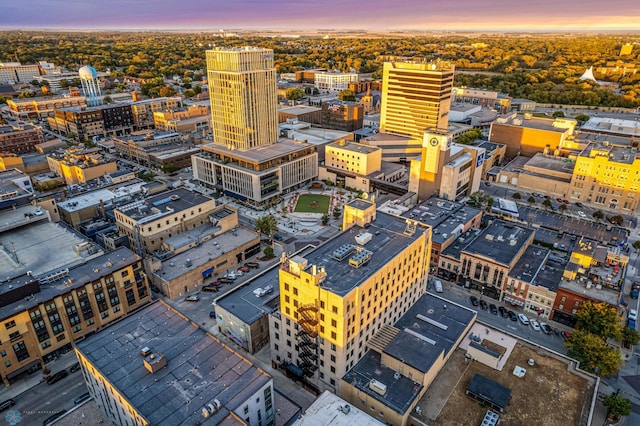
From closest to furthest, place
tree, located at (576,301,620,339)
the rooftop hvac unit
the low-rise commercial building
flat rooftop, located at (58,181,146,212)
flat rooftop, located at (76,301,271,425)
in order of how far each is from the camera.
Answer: flat rooftop, located at (76,301,271,425) < the low-rise commercial building < the rooftop hvac unit < tree, located at (576,301,620,339) < flat rooftop, located at (58,181,146,212)

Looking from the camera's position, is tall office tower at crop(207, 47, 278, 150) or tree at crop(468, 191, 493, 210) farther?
tall office tower at crop(207, 47, 278, 150)

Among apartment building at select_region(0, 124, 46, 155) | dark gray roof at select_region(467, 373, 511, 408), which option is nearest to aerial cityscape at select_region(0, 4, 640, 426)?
dark gray roof at select_region(467, 373, 511, 408)

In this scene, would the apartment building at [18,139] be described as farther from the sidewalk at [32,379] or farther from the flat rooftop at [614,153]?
the flat rooftop at [614,153]

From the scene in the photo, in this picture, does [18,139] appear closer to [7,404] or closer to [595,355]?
[7,404]

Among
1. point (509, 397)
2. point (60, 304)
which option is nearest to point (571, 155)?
point (509, 397)

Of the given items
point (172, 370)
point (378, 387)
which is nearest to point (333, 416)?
point (378, 387)

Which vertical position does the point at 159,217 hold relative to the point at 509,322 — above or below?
above

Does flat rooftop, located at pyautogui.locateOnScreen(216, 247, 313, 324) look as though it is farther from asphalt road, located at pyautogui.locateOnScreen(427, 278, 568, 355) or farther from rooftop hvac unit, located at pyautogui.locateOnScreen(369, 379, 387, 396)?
asphalt road, located at pyautogui.locateOnScreen(427, 278, 568, 355)
